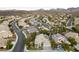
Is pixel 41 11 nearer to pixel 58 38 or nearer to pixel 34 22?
pixel 34 22

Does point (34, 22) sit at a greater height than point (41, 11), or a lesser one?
lesser

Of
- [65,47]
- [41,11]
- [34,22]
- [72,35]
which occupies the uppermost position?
[41,11]

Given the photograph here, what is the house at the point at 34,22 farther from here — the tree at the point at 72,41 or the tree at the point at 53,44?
the tree at the point at 72,41

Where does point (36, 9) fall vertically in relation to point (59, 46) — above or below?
above

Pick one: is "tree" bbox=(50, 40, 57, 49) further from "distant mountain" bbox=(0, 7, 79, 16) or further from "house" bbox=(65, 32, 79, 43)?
"distant mountain" bbox=(0, 7, 79, 16)

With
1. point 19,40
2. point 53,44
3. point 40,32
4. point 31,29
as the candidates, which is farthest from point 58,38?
point 19,40

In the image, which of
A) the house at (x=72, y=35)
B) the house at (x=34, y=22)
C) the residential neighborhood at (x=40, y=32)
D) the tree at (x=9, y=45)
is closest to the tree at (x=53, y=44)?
the residential neighborhood at (x=40, y=32)

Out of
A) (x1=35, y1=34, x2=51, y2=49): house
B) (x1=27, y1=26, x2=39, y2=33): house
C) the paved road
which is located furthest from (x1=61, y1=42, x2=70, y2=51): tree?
the paved road

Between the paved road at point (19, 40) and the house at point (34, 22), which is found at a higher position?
the house at point (34, 22)
